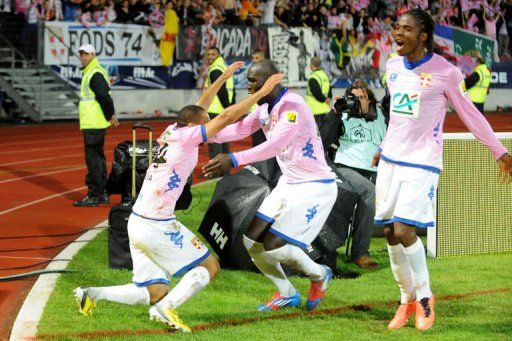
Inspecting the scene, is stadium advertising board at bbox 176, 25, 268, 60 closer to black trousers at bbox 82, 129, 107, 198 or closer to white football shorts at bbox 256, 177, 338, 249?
black trousers at bbox 82, 129, 107, 198

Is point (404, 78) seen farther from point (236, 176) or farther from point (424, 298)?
point (236, 176)

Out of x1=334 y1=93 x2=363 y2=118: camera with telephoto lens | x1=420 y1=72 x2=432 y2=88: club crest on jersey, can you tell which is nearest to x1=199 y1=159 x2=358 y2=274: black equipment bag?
x1=334 y1=93 x2=363 y2=118: camera with telephoto lens

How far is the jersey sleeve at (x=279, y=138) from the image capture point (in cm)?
799

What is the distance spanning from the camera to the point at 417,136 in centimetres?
783

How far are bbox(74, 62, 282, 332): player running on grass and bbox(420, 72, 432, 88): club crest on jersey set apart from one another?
1.08m

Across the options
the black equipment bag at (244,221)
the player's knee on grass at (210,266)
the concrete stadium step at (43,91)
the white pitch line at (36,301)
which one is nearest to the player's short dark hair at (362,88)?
the black equipment bag at (244,221)

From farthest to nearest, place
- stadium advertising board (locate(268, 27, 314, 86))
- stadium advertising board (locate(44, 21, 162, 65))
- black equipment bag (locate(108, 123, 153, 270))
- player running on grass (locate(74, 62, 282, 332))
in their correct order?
stadium advertising board (locate(268, 27, 314, 86))
stadium advertising board (locate(44, 21, 162, 65))
black equipment bag (locate(108, 123, 153, 270))
player running on grass (locate(74, 62, 282, 332))

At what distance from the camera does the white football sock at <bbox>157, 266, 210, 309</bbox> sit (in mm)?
7723

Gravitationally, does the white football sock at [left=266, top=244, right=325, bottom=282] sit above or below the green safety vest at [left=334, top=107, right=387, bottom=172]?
below

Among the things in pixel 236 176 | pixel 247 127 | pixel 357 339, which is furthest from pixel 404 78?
pixel 236 176

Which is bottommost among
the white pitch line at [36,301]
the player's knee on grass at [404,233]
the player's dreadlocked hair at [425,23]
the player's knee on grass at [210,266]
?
the white pitch line at [36,301]

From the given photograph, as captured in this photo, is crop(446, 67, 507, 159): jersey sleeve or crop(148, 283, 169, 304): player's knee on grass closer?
crop(446, 67, 507, 159): jersey sleeve

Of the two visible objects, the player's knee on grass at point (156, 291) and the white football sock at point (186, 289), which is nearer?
the white football sock at point (186, 289)

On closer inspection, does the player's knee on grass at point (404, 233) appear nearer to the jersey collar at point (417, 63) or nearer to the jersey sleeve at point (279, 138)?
the jersey sleeve at point (279, 138)
